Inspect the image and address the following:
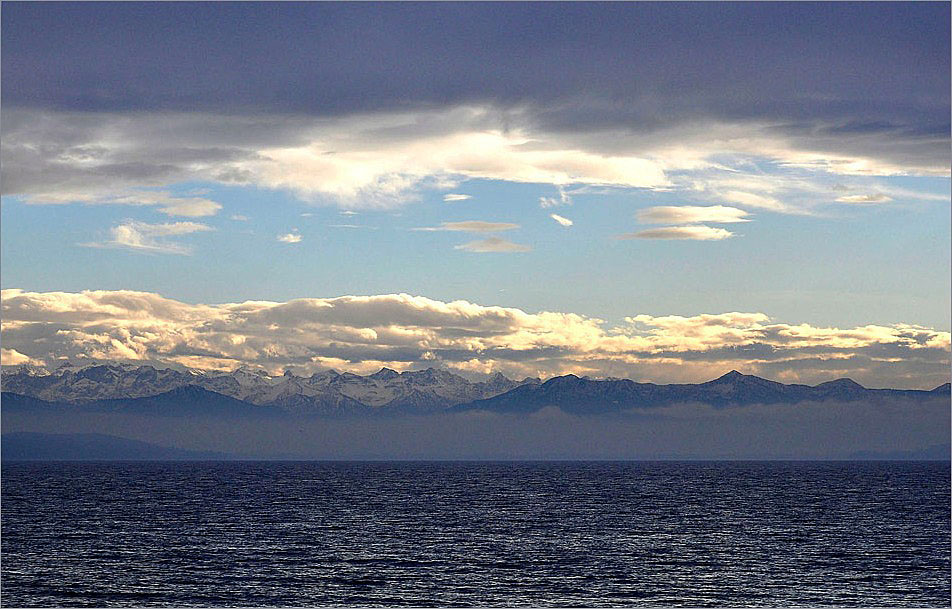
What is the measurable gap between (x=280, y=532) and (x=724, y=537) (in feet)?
169

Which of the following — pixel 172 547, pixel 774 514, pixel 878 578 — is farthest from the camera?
pixel 774 514

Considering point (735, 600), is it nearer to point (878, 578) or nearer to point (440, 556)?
point (878, 578)

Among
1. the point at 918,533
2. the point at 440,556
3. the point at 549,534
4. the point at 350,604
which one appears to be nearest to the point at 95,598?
the point at 350,604

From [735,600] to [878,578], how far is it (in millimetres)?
18563

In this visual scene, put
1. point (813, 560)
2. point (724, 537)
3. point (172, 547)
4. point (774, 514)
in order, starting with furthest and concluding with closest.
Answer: point (774, 514) → point (724, 537) → point (172, 547) → point (813, 560)

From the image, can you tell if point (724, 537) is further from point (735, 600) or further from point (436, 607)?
point (436, 607)

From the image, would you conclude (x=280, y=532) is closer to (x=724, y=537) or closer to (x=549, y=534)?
(x=549, y=534)

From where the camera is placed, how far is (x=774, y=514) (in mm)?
162750

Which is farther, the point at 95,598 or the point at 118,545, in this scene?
the point at 118,545

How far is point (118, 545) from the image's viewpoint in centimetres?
11575

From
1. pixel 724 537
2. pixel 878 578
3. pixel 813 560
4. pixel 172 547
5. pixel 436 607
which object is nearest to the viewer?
pixel 436 607

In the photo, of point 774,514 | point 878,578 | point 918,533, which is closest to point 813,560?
point 878,578

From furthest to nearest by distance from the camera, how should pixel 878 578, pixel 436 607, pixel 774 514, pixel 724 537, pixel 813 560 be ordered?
pixel 774 514
pixel 724 537
pixel 813 560
pixel 878 578
pixel 436 607

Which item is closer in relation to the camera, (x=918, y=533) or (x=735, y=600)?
(x=735, y=600)
